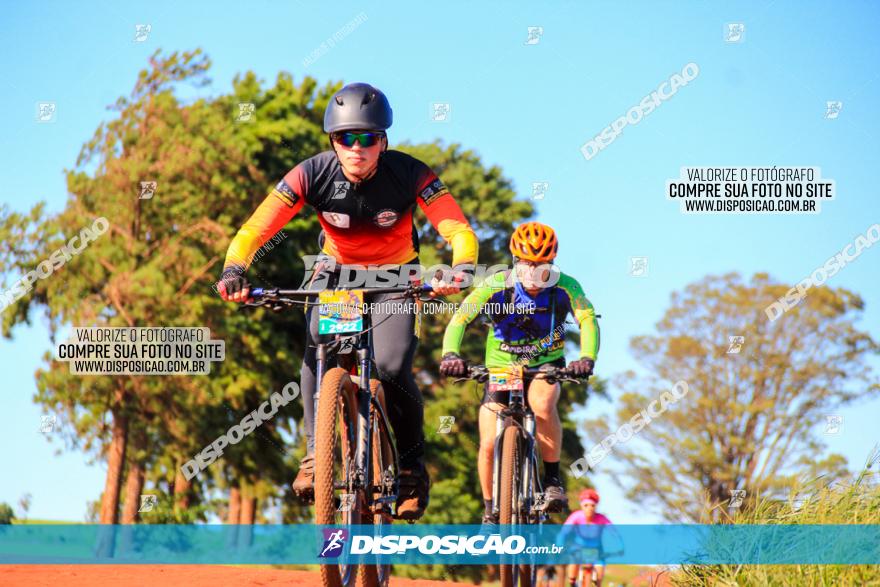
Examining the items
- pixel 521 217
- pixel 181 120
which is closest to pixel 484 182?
pixel 521 217

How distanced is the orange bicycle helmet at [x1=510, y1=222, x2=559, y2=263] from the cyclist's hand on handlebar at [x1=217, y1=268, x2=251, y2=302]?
2.70m

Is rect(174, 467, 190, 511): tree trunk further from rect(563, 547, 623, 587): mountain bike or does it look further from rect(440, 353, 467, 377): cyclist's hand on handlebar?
rect(440, 353, 467, 377): cyclist's hand on handlebar

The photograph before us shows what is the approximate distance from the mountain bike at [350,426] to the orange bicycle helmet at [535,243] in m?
1.99

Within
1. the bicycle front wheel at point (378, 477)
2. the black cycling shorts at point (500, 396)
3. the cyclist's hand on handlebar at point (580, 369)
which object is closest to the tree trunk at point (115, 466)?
the black cycling shorts at point (500, 396)

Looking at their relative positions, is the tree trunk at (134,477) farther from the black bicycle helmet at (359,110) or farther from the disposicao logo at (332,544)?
the disposicao logo at (332,544)

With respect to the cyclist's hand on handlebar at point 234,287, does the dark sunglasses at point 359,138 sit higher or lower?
higher

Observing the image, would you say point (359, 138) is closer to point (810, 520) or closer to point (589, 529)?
point (810, 520)

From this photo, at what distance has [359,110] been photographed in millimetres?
7070

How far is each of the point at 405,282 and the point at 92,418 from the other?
1795 centimetres

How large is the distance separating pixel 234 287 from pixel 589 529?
Answer: 5538 mm

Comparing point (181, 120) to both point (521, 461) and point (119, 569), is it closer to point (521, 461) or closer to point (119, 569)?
point (119, 569)

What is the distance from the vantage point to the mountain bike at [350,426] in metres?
6.29

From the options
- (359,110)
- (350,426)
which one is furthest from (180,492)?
(359,110)

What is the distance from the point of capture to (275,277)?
89.4 feet
